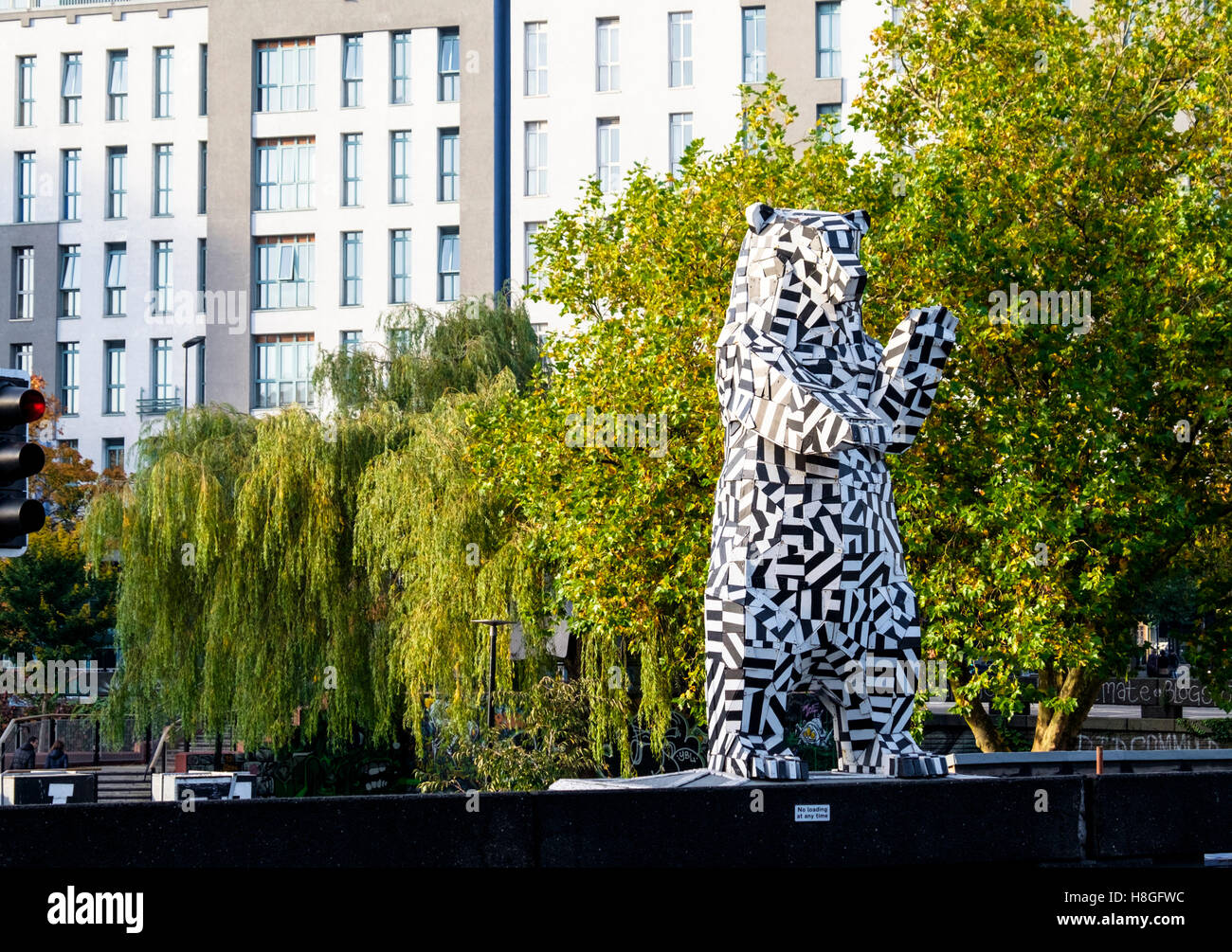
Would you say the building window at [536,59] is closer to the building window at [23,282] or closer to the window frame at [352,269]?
the window frame at [352,269]

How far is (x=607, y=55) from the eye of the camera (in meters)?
45.3

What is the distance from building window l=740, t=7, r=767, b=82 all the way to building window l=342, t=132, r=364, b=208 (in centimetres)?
1220

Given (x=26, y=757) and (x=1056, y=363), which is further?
(x=26, y=757)

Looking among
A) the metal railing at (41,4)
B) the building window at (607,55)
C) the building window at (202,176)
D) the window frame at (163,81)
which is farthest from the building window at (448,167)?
the metal railing at (41,4)

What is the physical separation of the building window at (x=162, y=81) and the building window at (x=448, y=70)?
10177 millimetres

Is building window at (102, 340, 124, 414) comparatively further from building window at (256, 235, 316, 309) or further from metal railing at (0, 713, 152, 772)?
metal railing at (0, 713, 152, 772)

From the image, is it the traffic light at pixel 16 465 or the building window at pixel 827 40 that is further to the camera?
the building window at pixel 827 40

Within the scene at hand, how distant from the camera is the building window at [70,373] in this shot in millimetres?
50281

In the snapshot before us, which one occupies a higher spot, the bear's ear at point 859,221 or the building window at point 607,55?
the building window at point 607,55

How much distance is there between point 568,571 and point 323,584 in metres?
7.44

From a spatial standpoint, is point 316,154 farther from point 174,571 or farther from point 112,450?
point 174,571

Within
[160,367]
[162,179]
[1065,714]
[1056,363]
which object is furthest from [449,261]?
[1056,363]

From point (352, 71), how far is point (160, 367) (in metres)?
11.7
